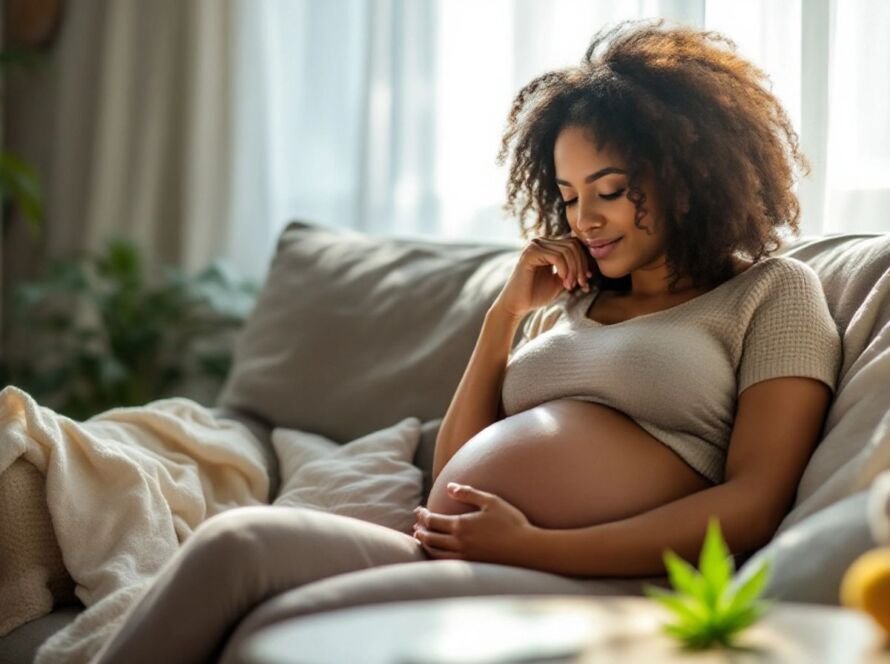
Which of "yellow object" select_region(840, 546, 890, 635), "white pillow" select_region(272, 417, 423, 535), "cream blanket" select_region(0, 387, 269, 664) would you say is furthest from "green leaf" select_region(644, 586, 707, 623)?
"white pillow" select_region(272, 417, 423, 535)

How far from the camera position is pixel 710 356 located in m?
1.55

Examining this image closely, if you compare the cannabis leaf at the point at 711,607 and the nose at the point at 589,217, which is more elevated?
the nose at the point at 589,217

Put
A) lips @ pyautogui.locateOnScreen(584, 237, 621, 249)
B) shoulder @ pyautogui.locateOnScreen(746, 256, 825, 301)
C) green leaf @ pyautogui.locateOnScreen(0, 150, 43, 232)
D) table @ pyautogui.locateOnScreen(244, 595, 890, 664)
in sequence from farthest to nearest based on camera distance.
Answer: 1. green leaf @ pyautogui.locateOnScreen(0, 150, 43, 232)
2. lips @ pyautogui.locateOnScreen(584, 237, 621, 249)
3. shoulder @ pyautogui.locateOnScreen(746, 256, 825, 301)
4. table @ pyautogui.locateOnScreen(244, 595, 890, 664)

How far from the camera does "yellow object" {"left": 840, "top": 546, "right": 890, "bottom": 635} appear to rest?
948mm

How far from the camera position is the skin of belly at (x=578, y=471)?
150cm

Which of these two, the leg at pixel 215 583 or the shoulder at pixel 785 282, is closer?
the leg at pixel 215 583

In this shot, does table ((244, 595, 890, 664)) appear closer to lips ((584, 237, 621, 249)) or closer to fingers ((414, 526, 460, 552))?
fingers ((414, 526, 460, 552))

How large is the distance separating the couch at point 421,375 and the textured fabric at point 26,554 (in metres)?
0.02

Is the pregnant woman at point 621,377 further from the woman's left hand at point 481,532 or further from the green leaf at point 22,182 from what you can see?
the green leaf at point 22,182

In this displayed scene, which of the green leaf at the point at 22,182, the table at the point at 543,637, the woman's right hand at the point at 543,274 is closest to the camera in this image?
the table at the point at 543,637

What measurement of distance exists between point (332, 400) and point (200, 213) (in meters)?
1.50

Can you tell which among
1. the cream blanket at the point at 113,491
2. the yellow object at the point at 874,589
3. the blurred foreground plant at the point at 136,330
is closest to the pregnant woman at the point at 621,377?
the cream blanket at the point at 113,491

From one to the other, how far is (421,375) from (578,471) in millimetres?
609

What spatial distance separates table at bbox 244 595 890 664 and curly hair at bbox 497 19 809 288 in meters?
0.70
